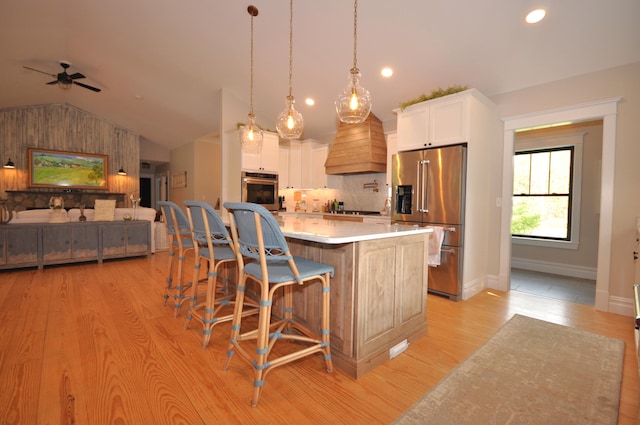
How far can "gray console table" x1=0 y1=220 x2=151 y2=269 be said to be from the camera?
448cm

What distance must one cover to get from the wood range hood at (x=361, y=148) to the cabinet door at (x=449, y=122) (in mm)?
1364

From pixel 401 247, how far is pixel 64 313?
3.26 m

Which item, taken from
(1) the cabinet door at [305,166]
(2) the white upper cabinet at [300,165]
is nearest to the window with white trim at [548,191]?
(2) the white upper cabinet at [300,165]

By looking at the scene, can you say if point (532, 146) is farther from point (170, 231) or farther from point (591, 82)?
point (170, 231)

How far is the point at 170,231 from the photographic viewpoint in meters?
2.92

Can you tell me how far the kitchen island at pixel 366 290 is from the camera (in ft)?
6.15

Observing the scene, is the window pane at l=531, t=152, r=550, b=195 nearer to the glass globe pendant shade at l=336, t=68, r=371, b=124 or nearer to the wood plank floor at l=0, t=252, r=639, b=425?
the wood plank floor at l=0, t=252, r=639, b=425

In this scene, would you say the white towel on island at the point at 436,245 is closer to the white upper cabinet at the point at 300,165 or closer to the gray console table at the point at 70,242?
the white upper cabinet at the point at 300,165

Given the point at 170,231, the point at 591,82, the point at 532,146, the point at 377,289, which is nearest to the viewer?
the point at 377,289

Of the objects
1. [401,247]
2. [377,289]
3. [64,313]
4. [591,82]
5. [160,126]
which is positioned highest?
[160,126]

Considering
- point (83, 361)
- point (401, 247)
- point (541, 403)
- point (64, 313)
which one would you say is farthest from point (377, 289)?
point (64, 313)

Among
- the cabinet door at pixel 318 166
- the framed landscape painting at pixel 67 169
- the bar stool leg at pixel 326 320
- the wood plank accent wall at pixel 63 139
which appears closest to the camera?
the bar stool leg at pixel 326 320

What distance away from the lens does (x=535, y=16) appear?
9.06ft

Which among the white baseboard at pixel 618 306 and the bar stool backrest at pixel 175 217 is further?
the white baseboard at pixel 618 306
